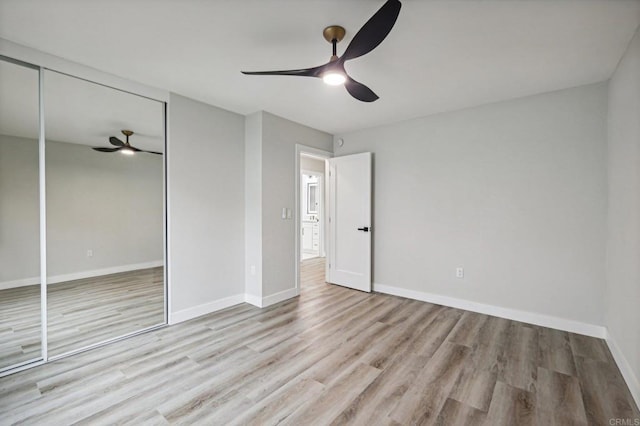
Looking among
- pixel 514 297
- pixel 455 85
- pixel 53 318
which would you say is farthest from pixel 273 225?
pixel 514 297

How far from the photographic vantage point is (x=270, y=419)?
177 centimetres

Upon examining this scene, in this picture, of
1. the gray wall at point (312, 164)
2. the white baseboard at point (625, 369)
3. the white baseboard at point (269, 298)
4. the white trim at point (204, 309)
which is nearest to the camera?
the white baseboard at point (625, 369)

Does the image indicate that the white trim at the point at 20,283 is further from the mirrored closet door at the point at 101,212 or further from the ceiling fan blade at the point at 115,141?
the ceiling fan blade at the point at 115,141

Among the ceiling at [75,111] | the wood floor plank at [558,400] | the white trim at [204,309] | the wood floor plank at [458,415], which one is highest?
the ceiling at [75,111]

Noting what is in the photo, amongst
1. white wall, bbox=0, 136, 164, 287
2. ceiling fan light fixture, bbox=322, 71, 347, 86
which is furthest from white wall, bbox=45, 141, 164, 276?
ceiling fan light fixture, bbox=322, 71, 347, 86

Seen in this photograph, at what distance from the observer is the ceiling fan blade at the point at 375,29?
1449 millimetres

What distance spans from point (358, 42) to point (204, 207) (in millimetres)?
2590

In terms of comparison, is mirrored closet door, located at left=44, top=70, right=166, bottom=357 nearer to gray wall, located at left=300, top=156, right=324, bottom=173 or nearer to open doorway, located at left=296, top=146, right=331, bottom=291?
open doorway, located at left=296, top=146, right=331, bottom=291

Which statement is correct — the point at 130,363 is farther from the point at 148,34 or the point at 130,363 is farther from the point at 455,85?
the point at 455,85

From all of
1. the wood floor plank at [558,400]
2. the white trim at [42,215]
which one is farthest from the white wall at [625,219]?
the white trim at [42,215]

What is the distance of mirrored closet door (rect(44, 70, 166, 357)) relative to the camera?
2.53 m

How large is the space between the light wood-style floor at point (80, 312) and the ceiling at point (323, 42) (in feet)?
6.71

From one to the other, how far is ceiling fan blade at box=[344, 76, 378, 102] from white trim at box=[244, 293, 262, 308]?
2.73 metres

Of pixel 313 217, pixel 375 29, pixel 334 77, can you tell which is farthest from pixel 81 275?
pixel 313 217
